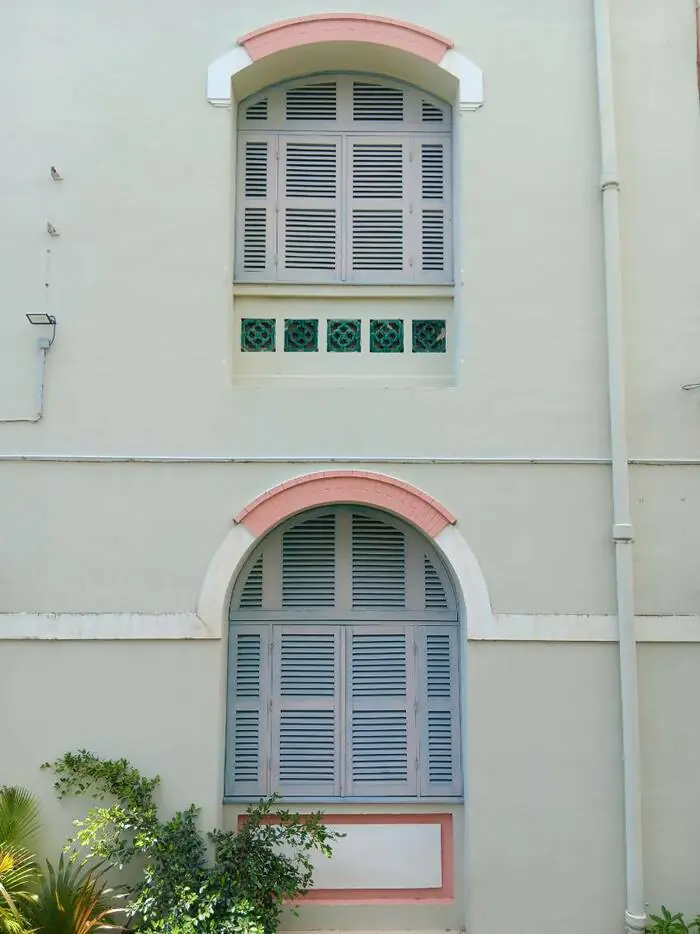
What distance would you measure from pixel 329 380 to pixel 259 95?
2643 millimetres

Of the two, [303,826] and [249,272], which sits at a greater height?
[249,272]

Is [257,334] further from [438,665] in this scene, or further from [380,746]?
[380,746]

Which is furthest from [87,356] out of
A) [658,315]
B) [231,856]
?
[658,315]

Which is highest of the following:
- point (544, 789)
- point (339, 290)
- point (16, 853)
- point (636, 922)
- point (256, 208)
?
point (256, 208)

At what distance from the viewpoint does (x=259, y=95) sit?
8273 millimetres

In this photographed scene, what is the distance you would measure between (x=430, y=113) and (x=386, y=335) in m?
2.05

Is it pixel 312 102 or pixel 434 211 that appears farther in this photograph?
pixel 312 102

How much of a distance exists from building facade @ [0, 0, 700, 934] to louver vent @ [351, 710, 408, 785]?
0.03 meters

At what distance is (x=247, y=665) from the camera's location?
7660 millimetres

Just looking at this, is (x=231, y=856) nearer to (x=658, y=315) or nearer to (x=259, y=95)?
(x=658, y=315)

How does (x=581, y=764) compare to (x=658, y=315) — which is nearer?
(x=581, y=764)

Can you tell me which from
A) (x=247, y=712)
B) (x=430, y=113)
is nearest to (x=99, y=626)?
(x=247, y=712)

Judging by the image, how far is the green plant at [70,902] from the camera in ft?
21.6

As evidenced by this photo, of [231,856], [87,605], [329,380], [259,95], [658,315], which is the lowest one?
[231,856]
